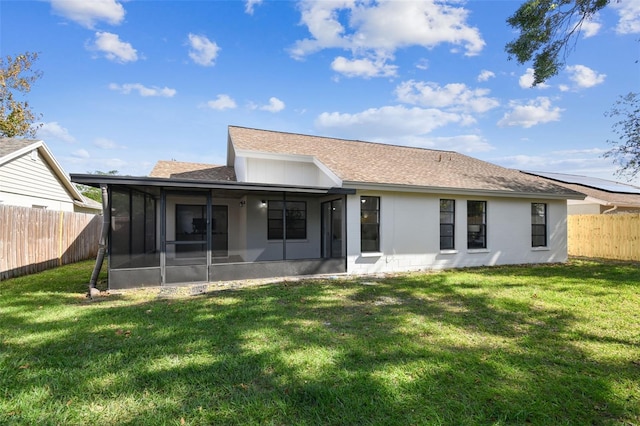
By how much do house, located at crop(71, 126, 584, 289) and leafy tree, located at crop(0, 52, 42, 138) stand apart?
43.6 ft

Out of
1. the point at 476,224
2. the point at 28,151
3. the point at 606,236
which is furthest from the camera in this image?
the point at 606,236

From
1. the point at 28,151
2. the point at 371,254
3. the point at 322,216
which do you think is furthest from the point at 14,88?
the point at 371,254

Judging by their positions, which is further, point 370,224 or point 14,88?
point 14,88

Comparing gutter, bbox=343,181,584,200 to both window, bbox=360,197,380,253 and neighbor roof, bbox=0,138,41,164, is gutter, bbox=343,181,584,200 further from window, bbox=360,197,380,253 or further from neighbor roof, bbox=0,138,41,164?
neighbor roof, bbox=0,138,41,164

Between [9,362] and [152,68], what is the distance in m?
13.1

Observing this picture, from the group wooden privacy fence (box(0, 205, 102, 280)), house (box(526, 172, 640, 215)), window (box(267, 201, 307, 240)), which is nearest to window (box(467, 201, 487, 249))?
window (box(267, 201, 307, 240))

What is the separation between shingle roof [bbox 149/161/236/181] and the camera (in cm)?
1300

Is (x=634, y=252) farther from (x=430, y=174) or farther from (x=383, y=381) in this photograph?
(x=383, y=381)

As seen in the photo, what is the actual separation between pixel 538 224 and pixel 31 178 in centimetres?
2011

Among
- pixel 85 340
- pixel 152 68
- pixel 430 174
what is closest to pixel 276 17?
pixel 152 68

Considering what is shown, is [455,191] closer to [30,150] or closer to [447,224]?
[447,224]

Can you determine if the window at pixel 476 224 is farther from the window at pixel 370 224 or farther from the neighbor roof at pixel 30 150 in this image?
the neighbor roof at pixel 30 150

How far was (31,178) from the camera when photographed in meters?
12.5

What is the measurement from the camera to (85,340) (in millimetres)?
4180
